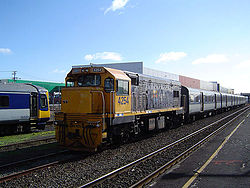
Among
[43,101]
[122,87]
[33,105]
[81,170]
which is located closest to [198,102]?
[43,101]

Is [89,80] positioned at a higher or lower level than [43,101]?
higher

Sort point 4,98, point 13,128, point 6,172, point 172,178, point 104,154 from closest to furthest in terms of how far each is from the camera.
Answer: point 172,178 → point 6,172 → point 104,154 → point 4,98 → point 13,128

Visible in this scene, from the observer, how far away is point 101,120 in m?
8.41

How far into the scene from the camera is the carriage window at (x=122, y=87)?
9305 mm

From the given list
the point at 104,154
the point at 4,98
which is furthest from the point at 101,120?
the point at 4,98

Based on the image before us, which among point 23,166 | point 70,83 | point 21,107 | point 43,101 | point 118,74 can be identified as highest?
point 118,74

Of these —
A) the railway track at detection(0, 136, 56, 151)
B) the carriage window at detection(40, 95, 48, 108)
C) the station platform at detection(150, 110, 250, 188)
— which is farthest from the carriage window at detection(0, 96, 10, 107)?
the station platform at detection(150, 110, 250, 188)

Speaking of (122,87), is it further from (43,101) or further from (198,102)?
(198,102)

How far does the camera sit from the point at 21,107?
15.0 metres

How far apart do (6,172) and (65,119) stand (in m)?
2.84

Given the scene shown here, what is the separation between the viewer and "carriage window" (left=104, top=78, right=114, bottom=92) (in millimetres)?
9031

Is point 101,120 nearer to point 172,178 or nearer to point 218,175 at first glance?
point 172,178

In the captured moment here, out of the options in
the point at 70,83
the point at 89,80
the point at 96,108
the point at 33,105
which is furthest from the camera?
the point at 33,105

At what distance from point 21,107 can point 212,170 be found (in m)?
12.6
